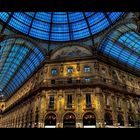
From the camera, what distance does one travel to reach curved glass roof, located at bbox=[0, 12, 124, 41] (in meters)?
31.5

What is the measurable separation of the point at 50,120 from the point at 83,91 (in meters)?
7.89

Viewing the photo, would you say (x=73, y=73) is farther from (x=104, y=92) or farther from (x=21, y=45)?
(x=21, y=45)

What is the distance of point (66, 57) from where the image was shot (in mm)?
35219

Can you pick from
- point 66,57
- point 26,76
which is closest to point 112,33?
point 66,57

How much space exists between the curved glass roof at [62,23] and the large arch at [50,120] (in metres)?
16.1

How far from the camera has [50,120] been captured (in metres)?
30.0

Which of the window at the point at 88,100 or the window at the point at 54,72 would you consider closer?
the window at the point at 88,100

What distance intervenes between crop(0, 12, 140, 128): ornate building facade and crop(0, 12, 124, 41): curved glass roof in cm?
174

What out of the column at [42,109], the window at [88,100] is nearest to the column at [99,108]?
the window at [88,100]

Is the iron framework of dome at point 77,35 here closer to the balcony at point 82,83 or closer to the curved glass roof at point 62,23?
the curved glass roof at point 62,23

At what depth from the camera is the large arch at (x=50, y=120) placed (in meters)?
29.7
